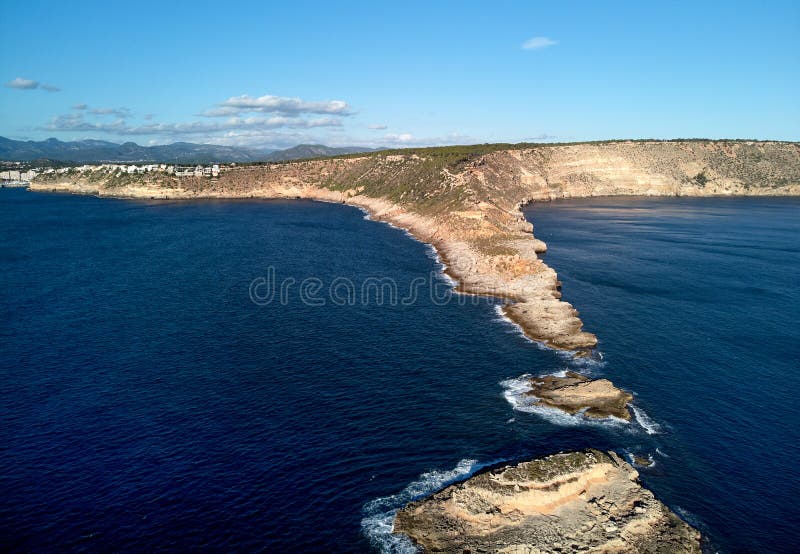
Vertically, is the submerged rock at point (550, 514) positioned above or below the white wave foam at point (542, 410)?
below

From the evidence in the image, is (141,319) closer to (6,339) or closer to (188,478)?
(6,339)

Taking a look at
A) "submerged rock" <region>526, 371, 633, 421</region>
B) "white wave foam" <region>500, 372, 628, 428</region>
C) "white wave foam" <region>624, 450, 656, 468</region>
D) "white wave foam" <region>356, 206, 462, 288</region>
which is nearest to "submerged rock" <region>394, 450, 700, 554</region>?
"white wave foam" <region>624, 450, 656, 468</region>

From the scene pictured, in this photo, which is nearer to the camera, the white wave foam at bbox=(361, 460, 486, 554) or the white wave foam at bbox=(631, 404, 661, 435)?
the white wave foam at bbox=(361, 460, 486, 554)

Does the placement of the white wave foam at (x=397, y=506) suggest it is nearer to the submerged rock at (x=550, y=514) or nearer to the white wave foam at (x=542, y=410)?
the submerged rock at (x=550, y=514)

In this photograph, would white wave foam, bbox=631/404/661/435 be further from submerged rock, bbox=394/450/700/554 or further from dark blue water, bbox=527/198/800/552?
submerged rock, bbox=394/450/700/554

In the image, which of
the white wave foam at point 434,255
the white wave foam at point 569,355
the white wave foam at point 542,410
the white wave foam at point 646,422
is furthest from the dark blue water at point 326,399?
the white wave foam at point 434,255

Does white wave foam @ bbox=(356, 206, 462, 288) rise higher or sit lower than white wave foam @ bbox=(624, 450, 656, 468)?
higher

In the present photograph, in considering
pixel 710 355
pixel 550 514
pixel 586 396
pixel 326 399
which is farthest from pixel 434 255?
pixel 550 514
